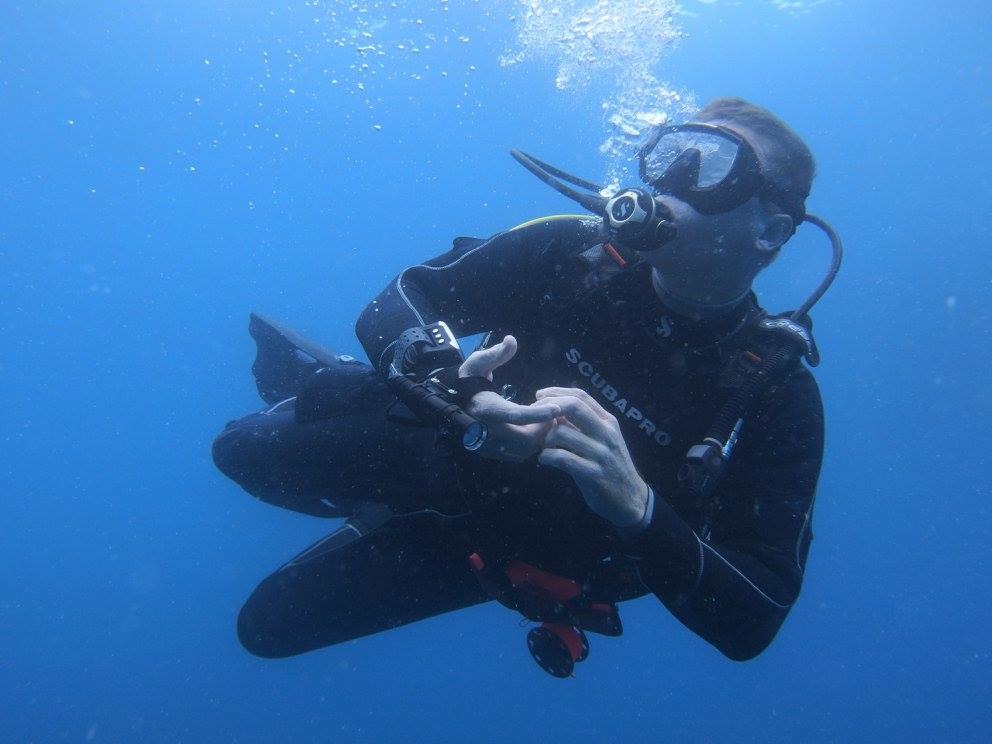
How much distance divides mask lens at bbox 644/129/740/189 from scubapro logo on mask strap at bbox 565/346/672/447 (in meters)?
0.81

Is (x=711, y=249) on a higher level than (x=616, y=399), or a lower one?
higher

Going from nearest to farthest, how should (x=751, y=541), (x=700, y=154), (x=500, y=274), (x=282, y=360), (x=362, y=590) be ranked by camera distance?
(x=751, y=541), (x=700, y=154), (x=500, y=274), (x=362, y=590), (x=282, y=360)

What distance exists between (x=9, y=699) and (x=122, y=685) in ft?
9.99

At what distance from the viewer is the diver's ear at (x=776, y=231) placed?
2.35 m

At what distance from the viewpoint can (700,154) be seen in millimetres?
2285

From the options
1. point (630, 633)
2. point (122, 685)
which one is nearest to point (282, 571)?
point (122, 685)

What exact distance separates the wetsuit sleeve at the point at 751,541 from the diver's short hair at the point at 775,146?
79 cm

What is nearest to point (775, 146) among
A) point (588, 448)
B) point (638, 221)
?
point (638, 221)

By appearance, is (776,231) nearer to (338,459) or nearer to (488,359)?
(488,359)

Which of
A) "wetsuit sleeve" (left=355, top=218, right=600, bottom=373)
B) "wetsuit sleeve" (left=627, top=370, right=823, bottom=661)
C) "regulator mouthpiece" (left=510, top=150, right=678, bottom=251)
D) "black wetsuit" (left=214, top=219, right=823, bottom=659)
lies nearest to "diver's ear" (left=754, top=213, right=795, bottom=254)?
"black wetsuit" (left=214, top=219, right=823, bottom=659)

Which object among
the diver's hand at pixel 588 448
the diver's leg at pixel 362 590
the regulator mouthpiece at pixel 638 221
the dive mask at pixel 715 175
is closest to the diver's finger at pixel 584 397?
the diver's hand at pixel 588 448

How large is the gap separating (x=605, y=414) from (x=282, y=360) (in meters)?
3.92

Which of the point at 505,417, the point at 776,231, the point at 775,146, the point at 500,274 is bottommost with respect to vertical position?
the point at 505,417

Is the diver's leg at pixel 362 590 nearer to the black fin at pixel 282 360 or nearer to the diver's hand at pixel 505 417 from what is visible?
the diver's hand at pixel 505 417
